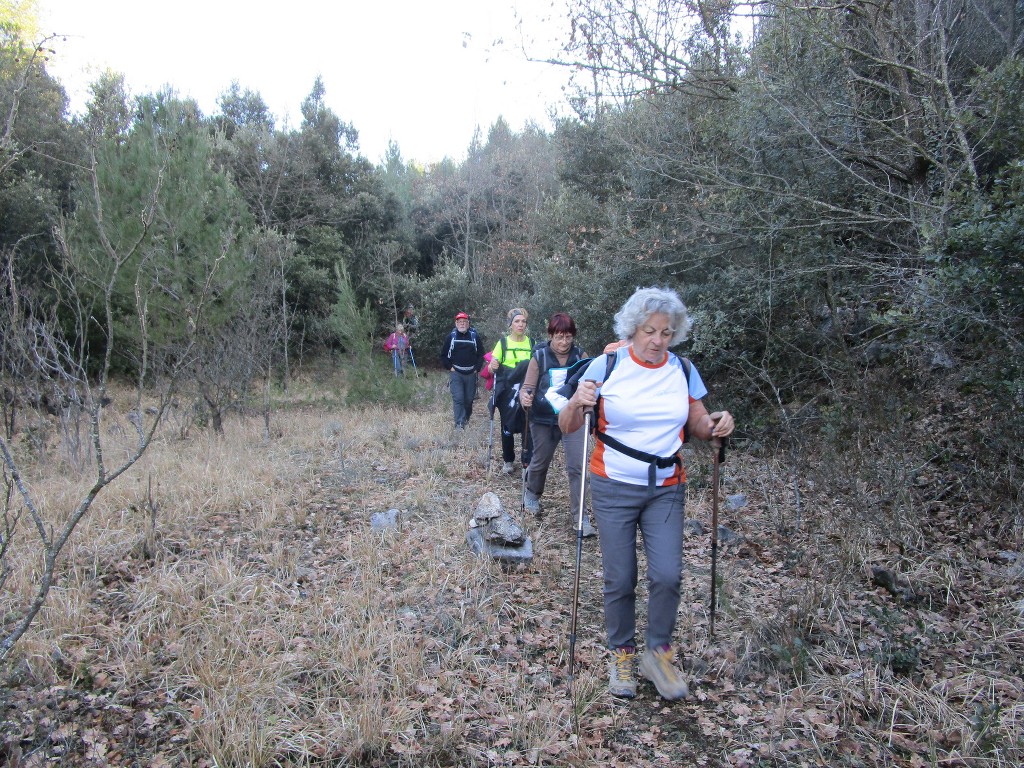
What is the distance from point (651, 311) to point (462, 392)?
668 cm

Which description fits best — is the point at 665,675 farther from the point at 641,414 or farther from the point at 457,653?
the point at 641,414

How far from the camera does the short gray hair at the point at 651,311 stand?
10.4 ft

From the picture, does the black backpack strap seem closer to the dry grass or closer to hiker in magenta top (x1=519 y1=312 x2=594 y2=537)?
the dry grass

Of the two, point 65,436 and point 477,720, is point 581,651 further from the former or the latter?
point 65,436

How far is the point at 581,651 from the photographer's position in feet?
12.2

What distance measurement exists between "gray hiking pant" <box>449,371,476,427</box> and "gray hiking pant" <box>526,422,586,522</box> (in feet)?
12.2

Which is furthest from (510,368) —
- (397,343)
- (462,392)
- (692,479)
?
(397,343)

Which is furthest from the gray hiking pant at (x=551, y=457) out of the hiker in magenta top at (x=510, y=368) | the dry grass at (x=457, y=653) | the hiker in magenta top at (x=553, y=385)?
the hiker in magenta top at (x=510, y=368)

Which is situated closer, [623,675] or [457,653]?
[623,675]

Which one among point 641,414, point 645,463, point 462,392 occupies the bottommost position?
point 462,392

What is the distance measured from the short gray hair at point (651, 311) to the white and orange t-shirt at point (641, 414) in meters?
0.14

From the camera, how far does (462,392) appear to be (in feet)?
31.7

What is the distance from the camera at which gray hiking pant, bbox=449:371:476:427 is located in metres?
9.59

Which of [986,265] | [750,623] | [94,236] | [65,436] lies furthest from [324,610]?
[94,236]
